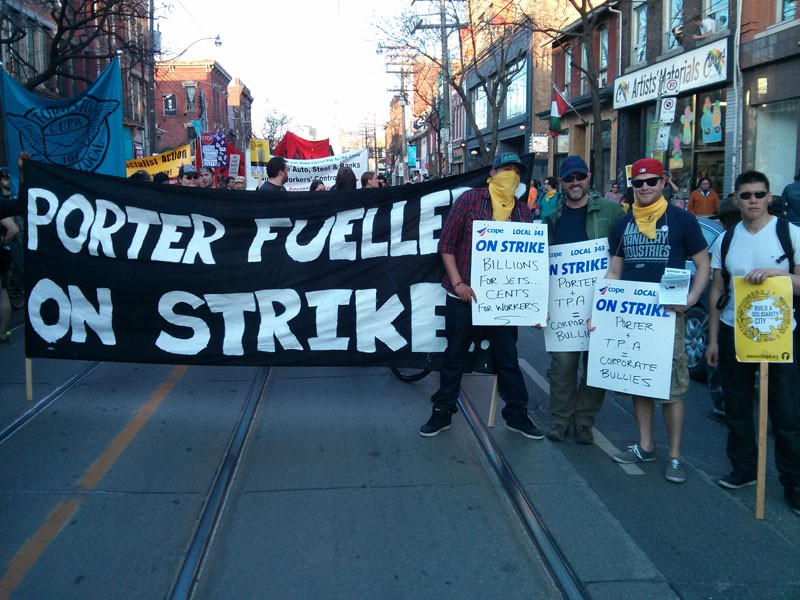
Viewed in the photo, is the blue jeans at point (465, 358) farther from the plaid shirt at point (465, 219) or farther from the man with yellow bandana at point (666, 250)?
the man with yellow bandana at point (666, 250)

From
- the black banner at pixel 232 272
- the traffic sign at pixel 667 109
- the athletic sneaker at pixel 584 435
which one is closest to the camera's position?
the athletic sneaker at pixel 584 435

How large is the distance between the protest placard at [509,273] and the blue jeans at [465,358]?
0.62ft

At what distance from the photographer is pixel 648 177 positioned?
4762 mm

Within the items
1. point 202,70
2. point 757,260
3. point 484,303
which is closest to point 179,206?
point 484,303

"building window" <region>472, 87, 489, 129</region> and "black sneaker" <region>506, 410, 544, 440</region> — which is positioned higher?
"building window" <region>472, 87, 489, 129</region>

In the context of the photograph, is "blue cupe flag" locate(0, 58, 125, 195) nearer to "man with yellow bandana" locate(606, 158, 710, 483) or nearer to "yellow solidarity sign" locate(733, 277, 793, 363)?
"man with yellow bandana" locate(606, 158, 710, 483)

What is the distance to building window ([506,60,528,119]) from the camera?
38.0 m

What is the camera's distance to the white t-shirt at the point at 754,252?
171 inches

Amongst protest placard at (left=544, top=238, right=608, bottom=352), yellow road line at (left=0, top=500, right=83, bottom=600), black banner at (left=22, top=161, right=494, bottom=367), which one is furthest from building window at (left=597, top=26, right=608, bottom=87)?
yellow road line at (left=0, top=500, right=83, bottom=600)

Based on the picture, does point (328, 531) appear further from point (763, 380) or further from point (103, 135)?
point (103, 135)

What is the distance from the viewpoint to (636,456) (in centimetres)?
508

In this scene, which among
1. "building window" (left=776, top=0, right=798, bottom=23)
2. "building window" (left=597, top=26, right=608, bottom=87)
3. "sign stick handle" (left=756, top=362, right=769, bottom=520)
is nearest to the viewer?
"sign stick handle" (left=756, top=362, right=769, bottom=520)

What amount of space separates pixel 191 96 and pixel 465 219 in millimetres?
68937

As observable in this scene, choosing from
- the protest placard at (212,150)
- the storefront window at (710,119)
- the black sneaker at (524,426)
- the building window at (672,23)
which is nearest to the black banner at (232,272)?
the black sneaker at (524,426)
